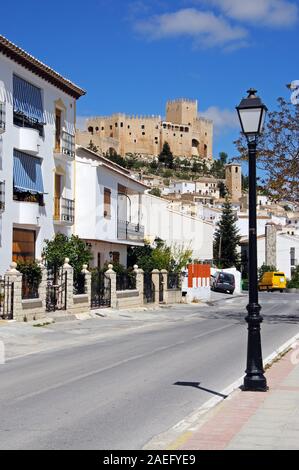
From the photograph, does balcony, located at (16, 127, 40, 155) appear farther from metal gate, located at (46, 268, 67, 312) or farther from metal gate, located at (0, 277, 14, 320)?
metal gate, located at (0, 277, 14, 320)

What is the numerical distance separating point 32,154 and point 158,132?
15696 centimetres

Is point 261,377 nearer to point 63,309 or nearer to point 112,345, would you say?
point 112,345

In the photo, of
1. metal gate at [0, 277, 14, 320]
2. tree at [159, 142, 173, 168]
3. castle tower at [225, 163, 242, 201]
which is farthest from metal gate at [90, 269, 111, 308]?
tree at [159, 142, 173, 168]

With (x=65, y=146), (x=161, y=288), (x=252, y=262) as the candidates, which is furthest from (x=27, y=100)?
(x=252, y=262)

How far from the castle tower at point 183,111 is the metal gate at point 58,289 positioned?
552 feet

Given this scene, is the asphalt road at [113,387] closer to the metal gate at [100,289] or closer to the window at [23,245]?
the metal gate at [100,289]

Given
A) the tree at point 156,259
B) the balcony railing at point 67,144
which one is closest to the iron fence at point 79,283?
the balcony railing at point 67,144

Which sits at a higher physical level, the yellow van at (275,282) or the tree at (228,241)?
the tree at (228,241)

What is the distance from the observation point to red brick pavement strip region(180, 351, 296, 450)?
7022 millimetres

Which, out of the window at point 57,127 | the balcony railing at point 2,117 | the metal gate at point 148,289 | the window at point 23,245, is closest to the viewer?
the balcony railing at point 2,117

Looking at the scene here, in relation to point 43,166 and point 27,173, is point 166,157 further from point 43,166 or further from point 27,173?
point 27,173

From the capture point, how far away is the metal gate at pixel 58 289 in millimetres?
27531

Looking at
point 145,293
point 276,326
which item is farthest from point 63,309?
point 145,293

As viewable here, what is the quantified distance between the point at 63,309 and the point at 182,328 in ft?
17.0
